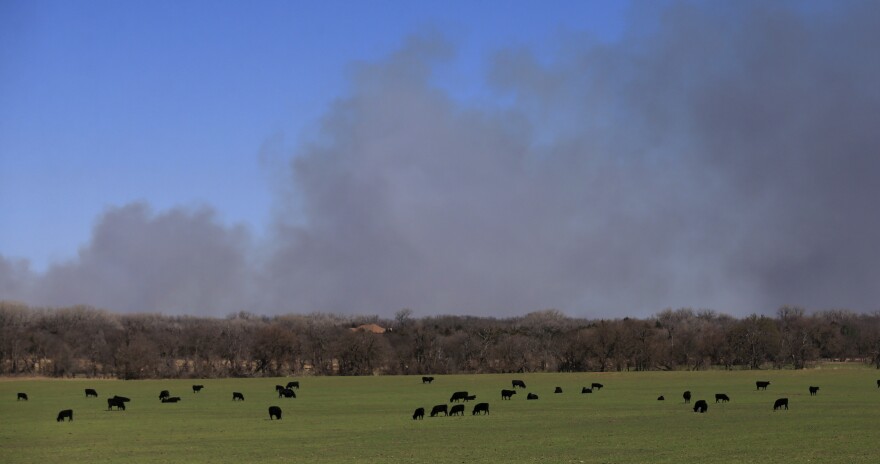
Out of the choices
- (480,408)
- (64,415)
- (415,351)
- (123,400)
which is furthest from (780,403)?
(415,351)

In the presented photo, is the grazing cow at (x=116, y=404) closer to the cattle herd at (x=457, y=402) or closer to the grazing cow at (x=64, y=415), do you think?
the cattle herd at (x=457, y=402)

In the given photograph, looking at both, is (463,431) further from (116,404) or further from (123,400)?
(123,400)

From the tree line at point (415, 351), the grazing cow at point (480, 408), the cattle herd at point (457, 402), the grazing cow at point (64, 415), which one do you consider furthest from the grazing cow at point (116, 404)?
the tree line at point (415, 351)

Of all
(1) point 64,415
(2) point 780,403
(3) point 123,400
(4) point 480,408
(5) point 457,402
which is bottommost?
(2) point 780,403

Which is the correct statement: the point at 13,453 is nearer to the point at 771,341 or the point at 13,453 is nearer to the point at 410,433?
the point at 410,433

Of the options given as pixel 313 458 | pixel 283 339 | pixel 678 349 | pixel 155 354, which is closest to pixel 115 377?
pixel 155 354

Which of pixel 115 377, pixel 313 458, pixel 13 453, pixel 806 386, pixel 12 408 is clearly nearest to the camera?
pixel 313 458

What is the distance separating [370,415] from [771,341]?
4028 inches

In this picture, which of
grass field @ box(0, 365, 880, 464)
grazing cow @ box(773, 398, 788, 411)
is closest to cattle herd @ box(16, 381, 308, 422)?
grass field @ box(0, 365, 880, 464)

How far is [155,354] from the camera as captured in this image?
458 ft

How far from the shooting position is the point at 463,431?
138 feet

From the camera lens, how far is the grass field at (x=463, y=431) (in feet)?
106

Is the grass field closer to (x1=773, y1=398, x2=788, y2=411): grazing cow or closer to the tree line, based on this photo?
(x1=773, y1=398, x2=788, y2=411): grazing cow

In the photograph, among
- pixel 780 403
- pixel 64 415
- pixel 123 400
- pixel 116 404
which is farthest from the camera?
pixel 123 400
